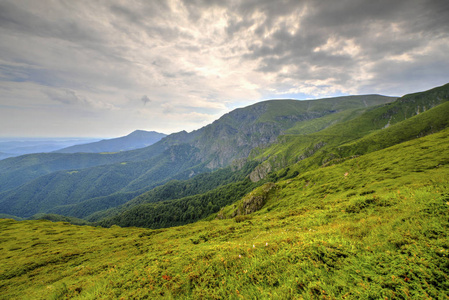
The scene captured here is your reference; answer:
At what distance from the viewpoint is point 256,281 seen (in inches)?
287

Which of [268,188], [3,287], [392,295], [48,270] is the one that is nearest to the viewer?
[392,295]

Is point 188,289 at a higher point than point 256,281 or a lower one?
lower

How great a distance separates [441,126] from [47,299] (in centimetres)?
23434

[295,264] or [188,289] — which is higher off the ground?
[295,264]

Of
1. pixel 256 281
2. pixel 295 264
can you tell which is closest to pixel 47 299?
pixel 256 281

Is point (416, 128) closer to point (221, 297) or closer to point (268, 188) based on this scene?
point (268, 188)

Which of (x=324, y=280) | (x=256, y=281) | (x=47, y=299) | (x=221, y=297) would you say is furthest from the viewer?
(x=47, y=299)

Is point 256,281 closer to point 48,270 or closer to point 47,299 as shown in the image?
point 47,299

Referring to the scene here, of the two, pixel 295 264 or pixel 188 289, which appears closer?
pixel 295 264

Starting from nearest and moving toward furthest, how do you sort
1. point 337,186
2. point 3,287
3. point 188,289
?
point 188,289, point 3,287, point 337,186

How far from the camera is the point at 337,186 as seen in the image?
4647 cm

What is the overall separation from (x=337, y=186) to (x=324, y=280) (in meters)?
50.0

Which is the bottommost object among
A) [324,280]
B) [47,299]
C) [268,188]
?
[268,188]

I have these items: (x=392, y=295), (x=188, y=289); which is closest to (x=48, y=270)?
(x=188, y=289)
